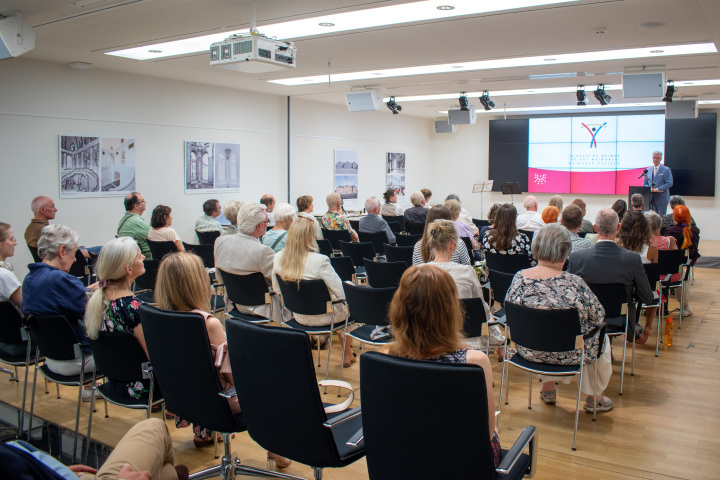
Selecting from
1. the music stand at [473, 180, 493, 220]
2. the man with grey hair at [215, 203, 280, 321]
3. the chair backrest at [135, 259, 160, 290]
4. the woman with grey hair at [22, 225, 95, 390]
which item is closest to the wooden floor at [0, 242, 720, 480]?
the woman with grey hair at [22, 225, 95, 390]

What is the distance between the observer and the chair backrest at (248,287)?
196 inches

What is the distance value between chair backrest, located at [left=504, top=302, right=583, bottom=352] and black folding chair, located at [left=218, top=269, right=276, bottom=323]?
2.15 metres

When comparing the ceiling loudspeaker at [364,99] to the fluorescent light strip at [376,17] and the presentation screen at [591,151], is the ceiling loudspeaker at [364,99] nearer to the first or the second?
the fluorescent light strip at [376,17]

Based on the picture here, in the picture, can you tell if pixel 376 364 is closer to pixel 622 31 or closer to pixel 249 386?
pixel 249 386

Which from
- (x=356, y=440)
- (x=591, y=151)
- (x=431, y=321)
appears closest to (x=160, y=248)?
(x=356, y=440)

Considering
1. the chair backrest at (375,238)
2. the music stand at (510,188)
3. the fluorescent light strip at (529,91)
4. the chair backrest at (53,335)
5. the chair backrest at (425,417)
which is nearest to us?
the chair backrest at (425,417)

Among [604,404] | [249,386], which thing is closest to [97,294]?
[249,386]

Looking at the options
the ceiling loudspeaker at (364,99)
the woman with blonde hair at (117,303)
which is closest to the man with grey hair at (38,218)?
the woman with blonde hair at (117,303)

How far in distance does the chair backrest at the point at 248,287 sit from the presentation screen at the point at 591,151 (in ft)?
41.4

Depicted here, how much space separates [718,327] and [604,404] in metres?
3.16

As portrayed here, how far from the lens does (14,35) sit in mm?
5660

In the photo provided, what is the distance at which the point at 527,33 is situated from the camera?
6.46 metres

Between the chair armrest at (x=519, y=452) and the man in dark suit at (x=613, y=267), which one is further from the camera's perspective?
the man in dark suit at (x=613, y=267)

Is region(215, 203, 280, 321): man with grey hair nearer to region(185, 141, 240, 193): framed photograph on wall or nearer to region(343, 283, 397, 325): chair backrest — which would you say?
region(343, 283, 397, 325): chair backrest
